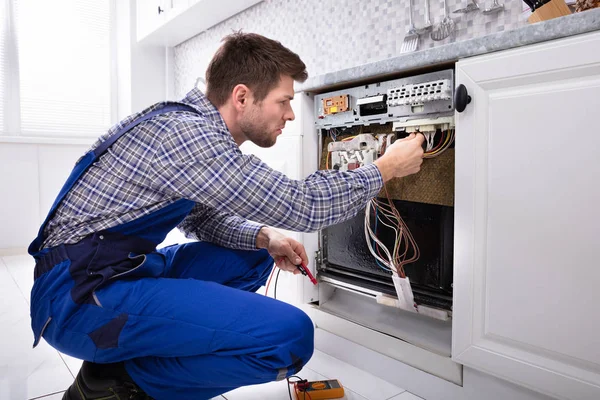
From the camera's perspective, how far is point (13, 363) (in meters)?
1.48

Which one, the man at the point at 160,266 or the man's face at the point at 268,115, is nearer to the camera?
the man at the point at 160,266

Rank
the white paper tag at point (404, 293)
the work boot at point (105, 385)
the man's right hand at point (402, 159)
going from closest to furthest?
the work boot at point (105, 385), the man's right hand at point (402, 159), the white paper tag at point (404, 293)

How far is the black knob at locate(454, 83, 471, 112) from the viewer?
105 centimetres

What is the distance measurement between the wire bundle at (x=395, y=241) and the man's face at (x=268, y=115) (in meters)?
0.39

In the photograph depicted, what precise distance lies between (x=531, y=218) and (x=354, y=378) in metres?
0.72

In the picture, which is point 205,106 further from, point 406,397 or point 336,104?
point 406,397

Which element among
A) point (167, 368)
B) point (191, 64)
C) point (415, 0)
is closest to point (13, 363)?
point (167, 368)

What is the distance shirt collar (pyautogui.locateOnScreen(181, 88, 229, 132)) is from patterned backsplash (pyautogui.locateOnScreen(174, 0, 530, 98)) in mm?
1012

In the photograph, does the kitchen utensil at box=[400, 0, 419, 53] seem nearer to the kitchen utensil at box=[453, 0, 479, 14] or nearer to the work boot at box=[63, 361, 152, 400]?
the kitchen utensil at box=[453, 0, 479, 14]

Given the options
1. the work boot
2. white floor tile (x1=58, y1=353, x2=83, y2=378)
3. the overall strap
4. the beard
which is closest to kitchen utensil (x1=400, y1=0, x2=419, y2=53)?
the beard

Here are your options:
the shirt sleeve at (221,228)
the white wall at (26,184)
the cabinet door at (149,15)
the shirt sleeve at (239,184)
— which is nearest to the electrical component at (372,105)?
the shirt sleeve at (239,184)

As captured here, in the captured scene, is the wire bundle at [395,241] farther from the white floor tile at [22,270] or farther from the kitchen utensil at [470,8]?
the white floor tile at [22,270]

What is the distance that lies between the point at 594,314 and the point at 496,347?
0.23 meters

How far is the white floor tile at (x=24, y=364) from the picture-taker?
51.5 inches
